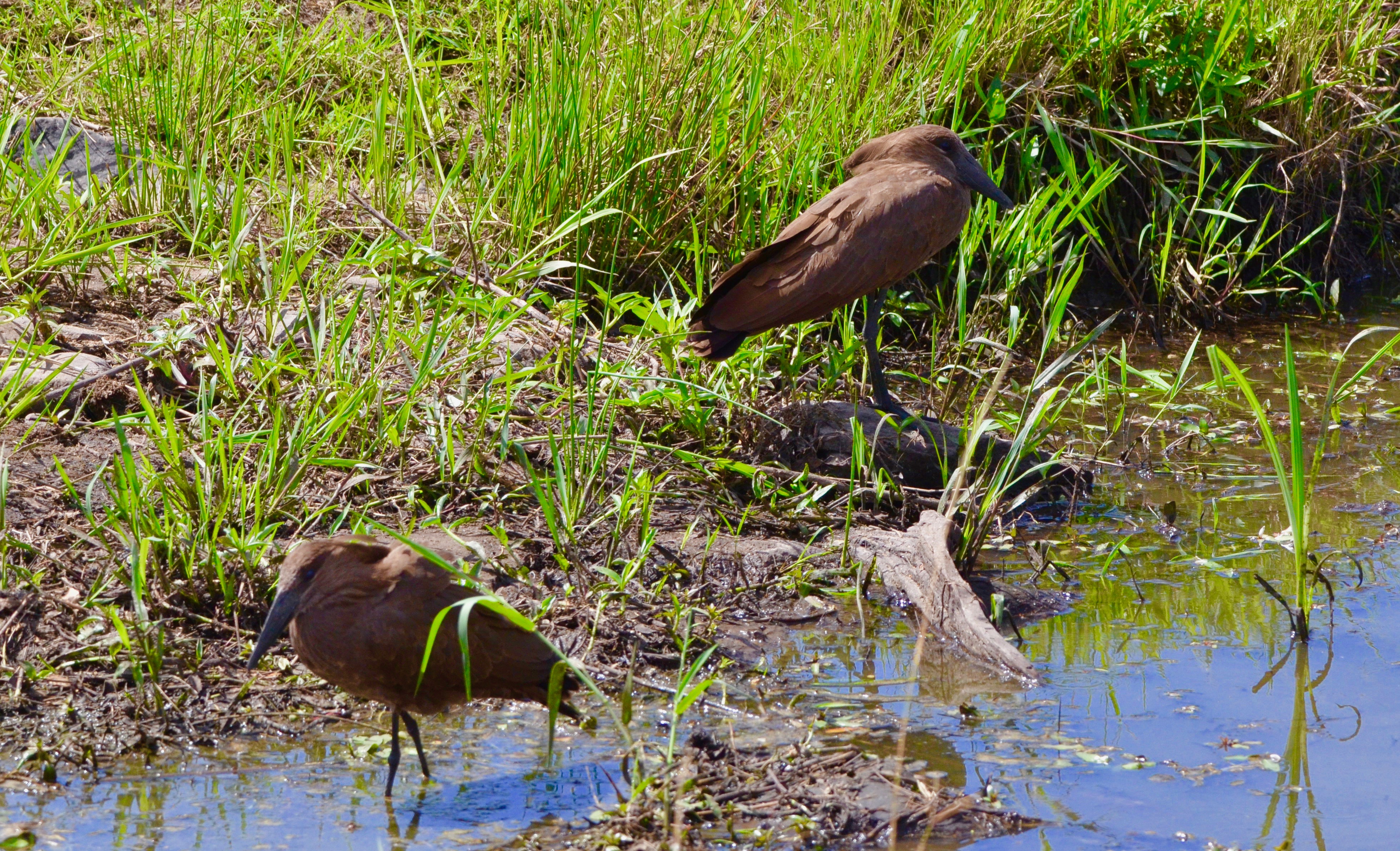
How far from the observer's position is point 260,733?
11.2ft

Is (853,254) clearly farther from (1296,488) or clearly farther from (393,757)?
(393,757)

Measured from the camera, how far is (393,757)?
3.23 m

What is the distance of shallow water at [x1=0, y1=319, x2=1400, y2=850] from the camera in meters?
3.08

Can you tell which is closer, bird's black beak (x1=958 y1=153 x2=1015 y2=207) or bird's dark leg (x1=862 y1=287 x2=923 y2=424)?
bird's dark leg (x1=862 y1=287 x2=923 y2=424)

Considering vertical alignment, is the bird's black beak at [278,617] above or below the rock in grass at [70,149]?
below

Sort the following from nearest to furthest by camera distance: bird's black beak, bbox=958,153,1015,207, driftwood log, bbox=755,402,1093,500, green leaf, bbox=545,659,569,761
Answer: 1. green leaf, bbox=545,659,569,761
2. driftwood log, bbox=755,402,1093,500
3. bird's black beak, bbox=958,153,1015,207

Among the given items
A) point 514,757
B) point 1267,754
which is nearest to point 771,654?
point 514,757

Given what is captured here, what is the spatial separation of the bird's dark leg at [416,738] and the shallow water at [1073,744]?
4 centimetres

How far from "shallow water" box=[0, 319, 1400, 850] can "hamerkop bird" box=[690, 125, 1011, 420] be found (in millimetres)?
1138

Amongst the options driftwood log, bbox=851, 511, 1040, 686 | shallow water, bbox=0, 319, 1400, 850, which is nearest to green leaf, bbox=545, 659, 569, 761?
shallow water, bbox=0, 319, 1400, 850

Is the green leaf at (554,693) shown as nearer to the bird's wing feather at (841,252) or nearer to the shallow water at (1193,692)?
the shallow water at (1193,692)

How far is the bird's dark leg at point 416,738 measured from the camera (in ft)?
10.7

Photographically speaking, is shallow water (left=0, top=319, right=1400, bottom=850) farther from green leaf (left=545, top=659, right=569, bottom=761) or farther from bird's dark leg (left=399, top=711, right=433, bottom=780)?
green leaf (left=545, top=659, right=569, bottom=761)

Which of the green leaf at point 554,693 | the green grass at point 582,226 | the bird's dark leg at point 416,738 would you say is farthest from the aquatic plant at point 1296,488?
the bird's dark leg at point 416,738
